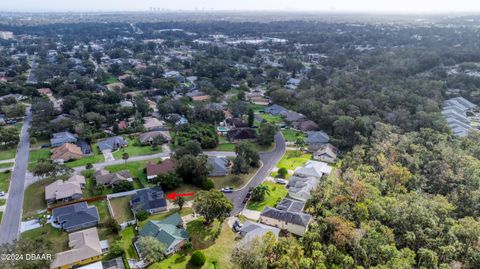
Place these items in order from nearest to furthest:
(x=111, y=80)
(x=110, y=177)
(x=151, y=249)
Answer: (x=151, y=249), (x=110, y=177), (x=111, y=80)

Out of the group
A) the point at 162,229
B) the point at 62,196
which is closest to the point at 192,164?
the point at 162,229

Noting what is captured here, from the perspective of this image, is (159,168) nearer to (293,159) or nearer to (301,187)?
(301,187)

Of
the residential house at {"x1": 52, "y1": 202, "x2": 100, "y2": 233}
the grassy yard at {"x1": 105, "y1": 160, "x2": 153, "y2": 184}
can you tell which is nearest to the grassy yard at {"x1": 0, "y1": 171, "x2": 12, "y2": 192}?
the residential house at {"x1": 52, "y1": 202, "x2": 100, "y2": 233}

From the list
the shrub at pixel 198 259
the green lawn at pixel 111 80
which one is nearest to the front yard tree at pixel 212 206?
the shrub at pixel 198 259

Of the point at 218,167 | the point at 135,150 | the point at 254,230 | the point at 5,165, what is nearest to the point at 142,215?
the point at 254,230

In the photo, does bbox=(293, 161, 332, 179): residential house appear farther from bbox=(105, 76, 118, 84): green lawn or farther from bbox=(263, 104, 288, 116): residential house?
bbox=(105, 76, 118, 84): green lawn

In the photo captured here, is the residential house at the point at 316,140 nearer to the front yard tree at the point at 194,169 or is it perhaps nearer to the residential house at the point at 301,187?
the residential house at the point at 301,187
